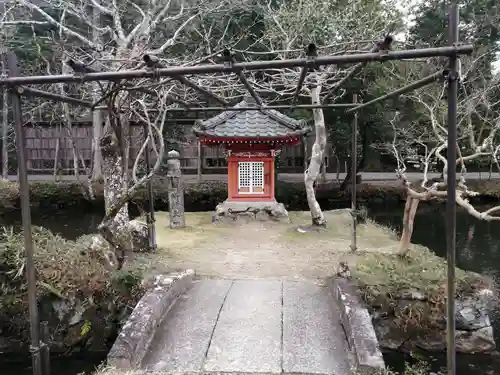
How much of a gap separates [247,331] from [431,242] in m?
9.75

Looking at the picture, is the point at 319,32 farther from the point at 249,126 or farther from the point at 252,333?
the point at 252,333

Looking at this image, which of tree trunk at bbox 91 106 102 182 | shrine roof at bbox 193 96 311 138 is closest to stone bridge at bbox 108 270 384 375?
shrine roof at bbox 193 96 311 138

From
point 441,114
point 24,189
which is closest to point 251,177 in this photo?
point 441,114

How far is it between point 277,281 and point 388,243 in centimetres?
364

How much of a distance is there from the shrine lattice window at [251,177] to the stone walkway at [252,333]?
5914mm

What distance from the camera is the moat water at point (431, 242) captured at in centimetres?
596

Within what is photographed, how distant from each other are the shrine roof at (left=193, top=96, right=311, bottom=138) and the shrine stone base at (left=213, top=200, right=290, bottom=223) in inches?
69.5

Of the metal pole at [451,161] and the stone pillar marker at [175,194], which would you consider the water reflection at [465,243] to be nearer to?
the metal pole at [451,161]

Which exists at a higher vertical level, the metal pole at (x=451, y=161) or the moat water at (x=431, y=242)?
the metal pole at (x=451, y=161)

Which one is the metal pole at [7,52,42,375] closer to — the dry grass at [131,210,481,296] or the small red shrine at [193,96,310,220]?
the dry grass at [131,210,481,296]

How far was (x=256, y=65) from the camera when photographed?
3.19 m

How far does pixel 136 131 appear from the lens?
19.7 m

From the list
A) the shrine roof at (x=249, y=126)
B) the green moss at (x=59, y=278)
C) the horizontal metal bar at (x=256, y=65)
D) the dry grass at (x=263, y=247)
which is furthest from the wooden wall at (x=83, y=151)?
the horizontal metal bar at (x=256, y=65)

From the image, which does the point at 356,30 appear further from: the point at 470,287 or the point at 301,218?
the point at 470,287
